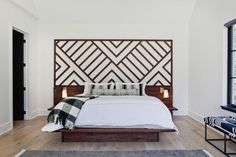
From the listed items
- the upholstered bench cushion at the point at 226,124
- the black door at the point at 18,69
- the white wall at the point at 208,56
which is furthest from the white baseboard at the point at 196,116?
the black door at the point at 18,69

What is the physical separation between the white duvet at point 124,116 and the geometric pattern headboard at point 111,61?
2863 millimetres

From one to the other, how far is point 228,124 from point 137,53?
4.05 metres

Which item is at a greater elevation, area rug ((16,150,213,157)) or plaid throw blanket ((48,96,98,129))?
plaid throw blanket ((48,96,98,129))

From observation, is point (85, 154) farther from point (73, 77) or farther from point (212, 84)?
point (73, 77)

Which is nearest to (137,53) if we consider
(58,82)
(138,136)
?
(58,82)

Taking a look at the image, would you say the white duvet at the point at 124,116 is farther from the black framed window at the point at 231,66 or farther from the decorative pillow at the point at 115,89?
the decorative pillow at the point at 115,89

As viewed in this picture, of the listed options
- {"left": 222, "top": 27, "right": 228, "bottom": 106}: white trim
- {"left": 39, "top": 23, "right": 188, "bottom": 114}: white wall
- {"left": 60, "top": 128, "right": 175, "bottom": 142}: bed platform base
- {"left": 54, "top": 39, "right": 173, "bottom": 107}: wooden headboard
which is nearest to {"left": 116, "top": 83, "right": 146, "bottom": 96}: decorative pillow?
{"left": 54, "top": 39, "right": 173, "bottom": 107}: wooden headboard

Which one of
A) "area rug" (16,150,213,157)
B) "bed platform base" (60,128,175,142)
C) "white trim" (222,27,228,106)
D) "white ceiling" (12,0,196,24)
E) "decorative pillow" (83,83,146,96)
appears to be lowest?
"area rug" (16,150,213,157)

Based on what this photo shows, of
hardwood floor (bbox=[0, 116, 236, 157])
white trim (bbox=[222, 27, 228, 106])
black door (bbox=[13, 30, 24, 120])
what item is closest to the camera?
hardwood floor (bbox=[0, 116, 236, 157])

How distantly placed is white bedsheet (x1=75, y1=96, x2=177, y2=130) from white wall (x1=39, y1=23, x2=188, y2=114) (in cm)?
308

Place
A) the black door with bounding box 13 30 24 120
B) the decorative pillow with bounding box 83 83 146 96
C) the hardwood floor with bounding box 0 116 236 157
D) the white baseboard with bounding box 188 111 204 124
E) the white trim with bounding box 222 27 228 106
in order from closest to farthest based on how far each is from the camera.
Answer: the hardwood floor with bounding box 0 116 236 157 < the white trim with bounding box 222 27 228 106 < the white baseboard with bounding box 188 111 204 124 < the decorative pillow with bounding box 83 83 146 96 < the black door with bounding box 13 30 24 120

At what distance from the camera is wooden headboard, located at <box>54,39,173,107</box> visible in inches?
292

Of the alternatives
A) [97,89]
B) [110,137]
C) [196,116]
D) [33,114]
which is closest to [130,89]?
[97,89]

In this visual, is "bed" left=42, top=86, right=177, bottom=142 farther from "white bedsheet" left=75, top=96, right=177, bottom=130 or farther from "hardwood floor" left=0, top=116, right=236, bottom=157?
"hardwood floor" left=0, top=116, right=236, bottom=157
